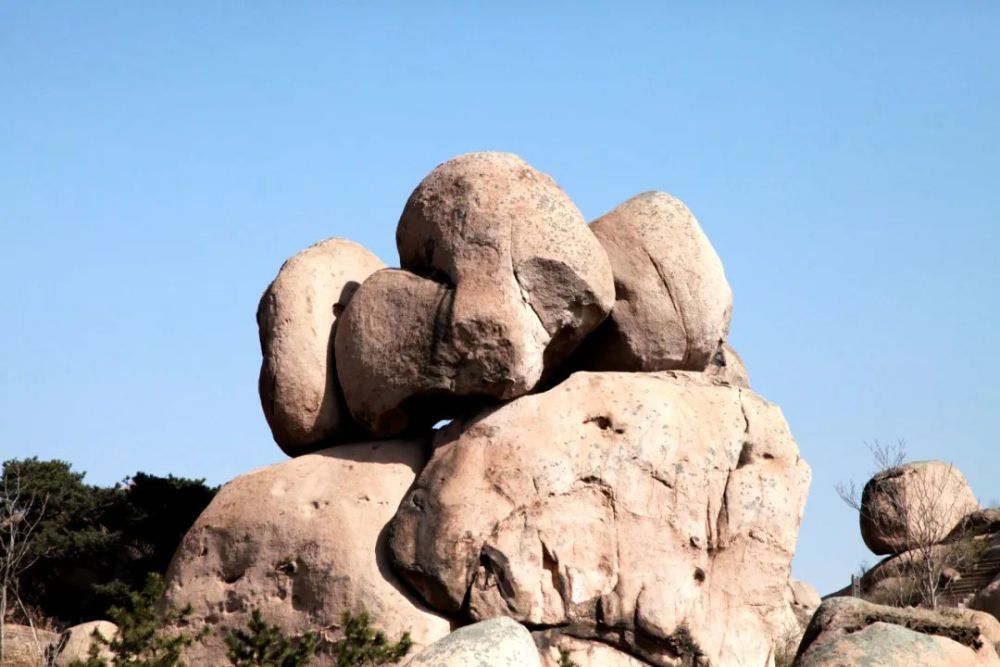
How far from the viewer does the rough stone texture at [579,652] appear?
1565 cm

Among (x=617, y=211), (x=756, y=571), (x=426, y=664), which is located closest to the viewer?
(x=426, y=664)

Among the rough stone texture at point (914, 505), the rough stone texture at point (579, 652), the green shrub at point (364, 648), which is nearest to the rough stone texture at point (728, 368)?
the rough stone texture at point (579, 652)

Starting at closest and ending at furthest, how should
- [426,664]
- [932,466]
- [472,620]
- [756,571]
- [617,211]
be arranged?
[426,664], [472,620], [756,571], [617,211], [932,466]

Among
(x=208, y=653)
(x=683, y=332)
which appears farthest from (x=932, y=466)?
(x=208, y=653)

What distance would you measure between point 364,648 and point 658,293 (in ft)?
21.3

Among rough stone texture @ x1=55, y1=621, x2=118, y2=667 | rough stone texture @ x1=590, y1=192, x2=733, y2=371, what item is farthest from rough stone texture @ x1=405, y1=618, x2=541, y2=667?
rough stone texture @ x1=590, y1=192, x2=733, y2=371

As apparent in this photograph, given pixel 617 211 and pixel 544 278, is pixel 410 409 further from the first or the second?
pixel 617 211

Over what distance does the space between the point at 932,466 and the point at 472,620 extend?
16454 mm

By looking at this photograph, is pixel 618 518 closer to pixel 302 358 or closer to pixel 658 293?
pixel 658 293

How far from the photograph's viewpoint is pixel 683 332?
1817 centimetres

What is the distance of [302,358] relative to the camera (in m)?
17.7

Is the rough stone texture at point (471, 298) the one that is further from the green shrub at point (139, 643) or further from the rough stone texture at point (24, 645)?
the rough stone texture at point (24, 645)

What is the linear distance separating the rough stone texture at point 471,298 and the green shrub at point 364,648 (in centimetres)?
385

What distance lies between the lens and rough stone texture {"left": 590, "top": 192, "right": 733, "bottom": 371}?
1798 centimetres
